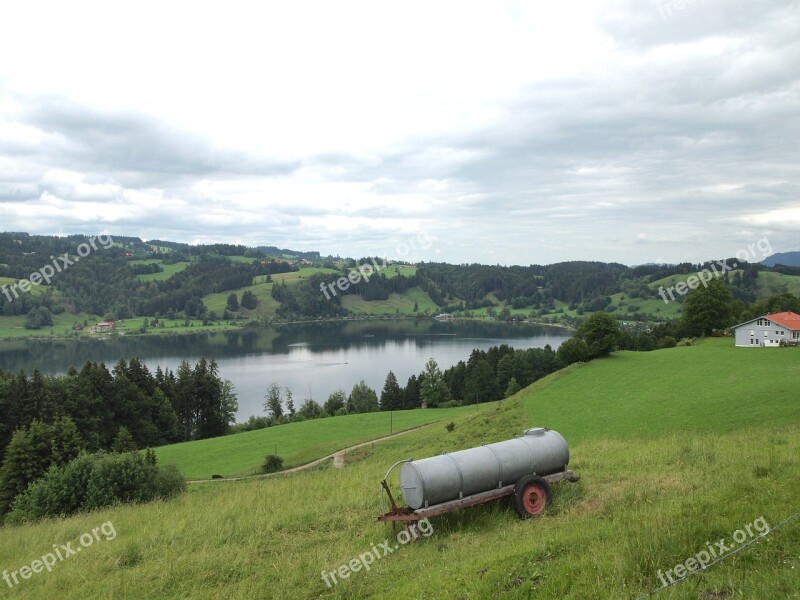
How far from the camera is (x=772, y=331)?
5350 cm

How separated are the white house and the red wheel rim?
5222cm

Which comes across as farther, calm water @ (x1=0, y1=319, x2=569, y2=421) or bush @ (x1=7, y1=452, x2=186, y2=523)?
calm water @ (x1=0, y1=319, x2=569, y2=421)

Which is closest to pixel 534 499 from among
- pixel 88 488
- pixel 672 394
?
pixel 88 488

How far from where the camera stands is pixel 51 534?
48.4 ft

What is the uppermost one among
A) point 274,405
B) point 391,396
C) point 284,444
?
point 284,444

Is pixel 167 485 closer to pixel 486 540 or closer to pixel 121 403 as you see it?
→ pixel 486 540

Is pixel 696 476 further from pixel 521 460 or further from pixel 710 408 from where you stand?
pixel 710 408

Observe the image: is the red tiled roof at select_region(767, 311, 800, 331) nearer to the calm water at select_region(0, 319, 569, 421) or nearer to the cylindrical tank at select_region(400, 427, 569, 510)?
the cylindrical tank at select_region(400, 427, 569, 510)

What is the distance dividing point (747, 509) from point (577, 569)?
3.62m

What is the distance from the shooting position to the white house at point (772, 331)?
5322cm

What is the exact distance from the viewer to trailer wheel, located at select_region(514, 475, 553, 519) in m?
11.4

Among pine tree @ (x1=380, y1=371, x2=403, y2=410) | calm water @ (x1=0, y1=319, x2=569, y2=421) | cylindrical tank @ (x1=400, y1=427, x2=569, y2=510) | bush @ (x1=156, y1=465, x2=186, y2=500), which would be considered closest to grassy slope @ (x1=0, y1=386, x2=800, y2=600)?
cylindrical tank @ (x1=400, y1=427, x2=569, y2=510)

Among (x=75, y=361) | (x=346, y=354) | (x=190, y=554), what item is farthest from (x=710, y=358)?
(x=75, y=361)

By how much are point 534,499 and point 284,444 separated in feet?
150
